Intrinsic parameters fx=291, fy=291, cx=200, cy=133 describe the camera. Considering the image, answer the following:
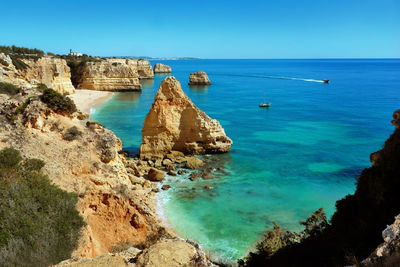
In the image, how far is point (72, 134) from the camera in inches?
545

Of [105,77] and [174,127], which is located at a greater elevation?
[105,77]

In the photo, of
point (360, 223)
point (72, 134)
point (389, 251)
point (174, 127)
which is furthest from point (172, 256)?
point (174, 127)

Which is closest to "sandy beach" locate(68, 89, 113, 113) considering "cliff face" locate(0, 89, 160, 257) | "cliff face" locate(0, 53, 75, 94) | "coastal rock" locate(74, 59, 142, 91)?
"cliff face" locate(0, 53, 75, 94)

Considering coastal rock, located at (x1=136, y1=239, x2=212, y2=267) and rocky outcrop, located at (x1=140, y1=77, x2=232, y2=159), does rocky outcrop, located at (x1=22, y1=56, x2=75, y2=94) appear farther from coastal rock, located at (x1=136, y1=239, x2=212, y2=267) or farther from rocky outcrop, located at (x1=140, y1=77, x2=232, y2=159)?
coastal rock, located at (x1=136, y1=239, x2=212, y2=267)

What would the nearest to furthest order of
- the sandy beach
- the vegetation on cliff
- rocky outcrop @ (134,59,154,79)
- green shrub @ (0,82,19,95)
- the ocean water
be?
1. the vegetation on cliff
2. green shrub @ (0,82,19,95)
3. the ocean water
4. the sandy beach
5. rocky outcrop @ (134,59,154,79)

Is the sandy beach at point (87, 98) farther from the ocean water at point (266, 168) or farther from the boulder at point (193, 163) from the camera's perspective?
the boulder at point (193, 163)

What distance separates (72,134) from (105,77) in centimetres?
6299

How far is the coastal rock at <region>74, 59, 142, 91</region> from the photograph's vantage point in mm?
70750

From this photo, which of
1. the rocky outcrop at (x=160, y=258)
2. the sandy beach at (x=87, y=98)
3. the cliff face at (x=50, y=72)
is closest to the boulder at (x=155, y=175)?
the rocky outcrop at (x=160, y=258)

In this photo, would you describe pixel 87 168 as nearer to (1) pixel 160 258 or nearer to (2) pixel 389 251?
(1) pixel 160 258

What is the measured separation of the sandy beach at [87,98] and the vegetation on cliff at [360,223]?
44.9m

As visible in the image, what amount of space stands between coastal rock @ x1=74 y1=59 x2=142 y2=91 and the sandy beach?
11.2ft

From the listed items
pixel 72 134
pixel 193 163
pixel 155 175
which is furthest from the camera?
pixel 193 163

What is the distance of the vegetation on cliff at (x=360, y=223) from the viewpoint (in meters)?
8.83
